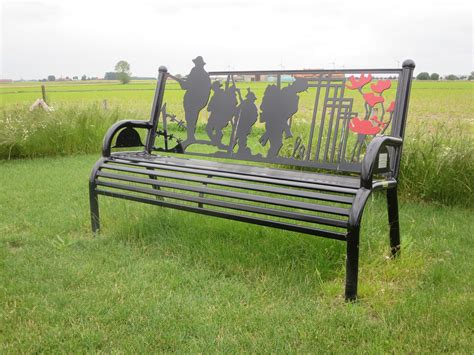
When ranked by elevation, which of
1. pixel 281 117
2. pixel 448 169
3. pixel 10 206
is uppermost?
pixel 281 117

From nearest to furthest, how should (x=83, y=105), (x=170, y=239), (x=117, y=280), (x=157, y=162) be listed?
(x=117, y=280)
(x=170, y=239)
(x=157, y=162)
(x=83, y=105)

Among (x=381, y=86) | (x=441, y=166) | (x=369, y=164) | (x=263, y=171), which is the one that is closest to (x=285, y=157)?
(x=263, y=171)

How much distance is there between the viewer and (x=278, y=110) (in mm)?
3531

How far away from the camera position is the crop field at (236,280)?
2.25 meters

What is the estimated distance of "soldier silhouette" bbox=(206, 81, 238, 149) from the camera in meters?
3.86

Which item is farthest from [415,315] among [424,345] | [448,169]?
[448,169]

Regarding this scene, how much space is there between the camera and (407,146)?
4797 millimetres

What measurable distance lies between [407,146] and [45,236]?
331 cm

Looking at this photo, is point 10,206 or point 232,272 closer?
point 232,272

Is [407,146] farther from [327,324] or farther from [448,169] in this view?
[327,324]

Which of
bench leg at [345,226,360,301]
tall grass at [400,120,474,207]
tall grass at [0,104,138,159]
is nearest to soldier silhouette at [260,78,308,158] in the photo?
bench leg at [345,226,360,301]

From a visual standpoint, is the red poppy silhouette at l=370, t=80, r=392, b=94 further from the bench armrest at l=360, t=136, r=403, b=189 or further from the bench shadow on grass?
the bench shadow on grass

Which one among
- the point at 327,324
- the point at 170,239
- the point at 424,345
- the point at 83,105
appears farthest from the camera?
the point at 83,105

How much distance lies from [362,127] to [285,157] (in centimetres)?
58
